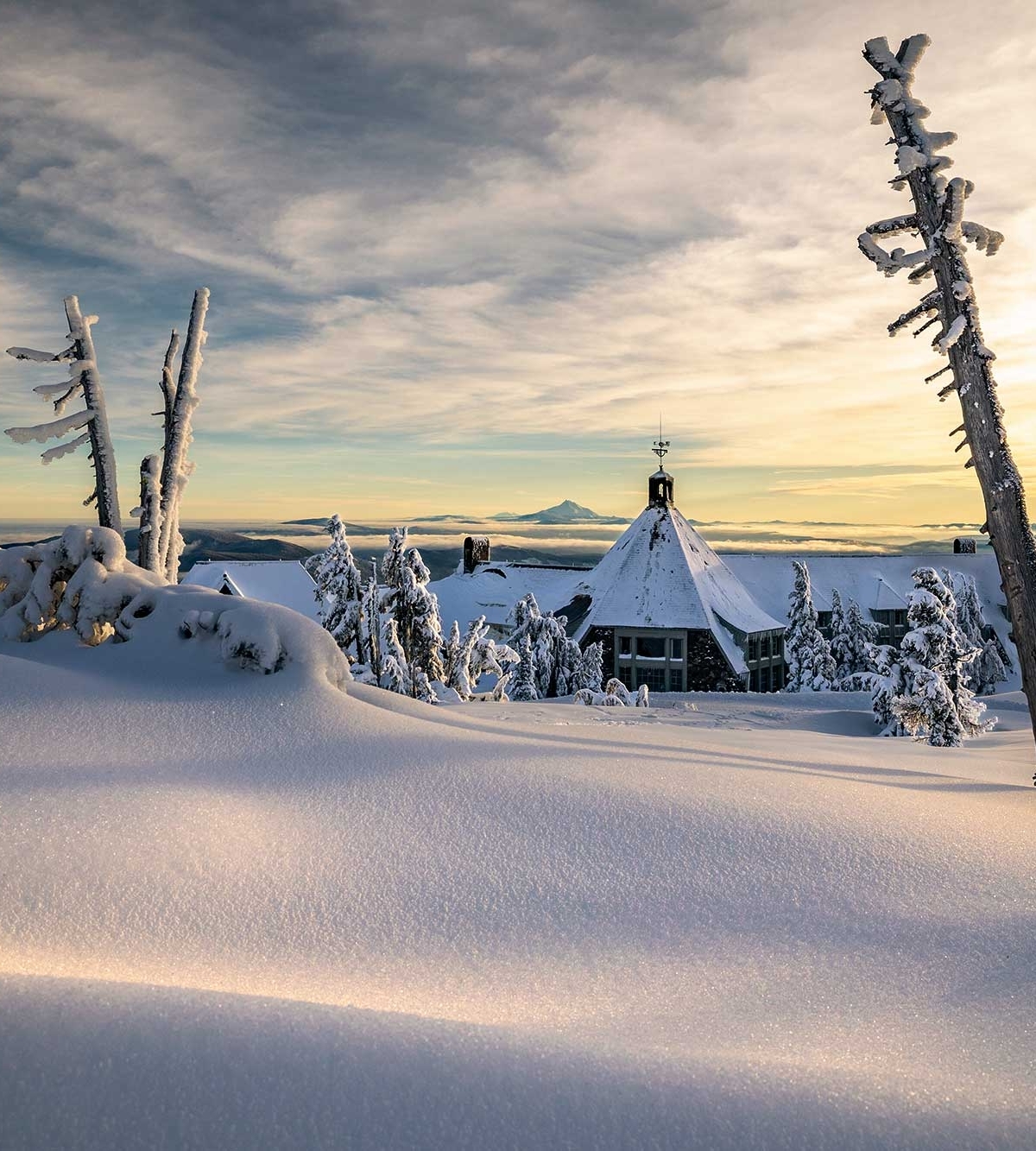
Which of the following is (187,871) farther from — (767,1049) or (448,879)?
(767,1049)

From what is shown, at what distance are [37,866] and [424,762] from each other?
8.99ft

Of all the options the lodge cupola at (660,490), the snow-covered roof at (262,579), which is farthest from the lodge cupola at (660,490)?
the snow-covered roof at (262,579)

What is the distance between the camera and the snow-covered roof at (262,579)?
38000 millimetres

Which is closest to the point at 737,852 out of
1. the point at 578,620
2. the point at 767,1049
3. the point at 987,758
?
the point at 767,1049

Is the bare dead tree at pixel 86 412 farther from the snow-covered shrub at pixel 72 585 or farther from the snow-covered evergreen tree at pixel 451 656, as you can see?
the snow-covered evergreen tree at pixel 451 656

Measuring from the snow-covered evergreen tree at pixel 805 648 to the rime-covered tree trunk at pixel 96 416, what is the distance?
1180 inches

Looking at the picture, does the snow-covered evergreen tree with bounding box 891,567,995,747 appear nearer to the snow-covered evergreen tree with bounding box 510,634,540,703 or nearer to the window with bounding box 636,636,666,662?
the window with bounding box 636,636,666,662

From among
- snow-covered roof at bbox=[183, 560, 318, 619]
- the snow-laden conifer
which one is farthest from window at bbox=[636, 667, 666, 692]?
snow-covered roof at bbox=[183, 560, 318, 619]

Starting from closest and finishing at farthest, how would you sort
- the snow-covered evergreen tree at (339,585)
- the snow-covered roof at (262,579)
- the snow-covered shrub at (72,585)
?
the snow-covered shrub at (72,585) < the snow-covered evergreen tree at (339,585) < the snow-covered roof at (262,579)

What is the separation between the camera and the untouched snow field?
2.34m

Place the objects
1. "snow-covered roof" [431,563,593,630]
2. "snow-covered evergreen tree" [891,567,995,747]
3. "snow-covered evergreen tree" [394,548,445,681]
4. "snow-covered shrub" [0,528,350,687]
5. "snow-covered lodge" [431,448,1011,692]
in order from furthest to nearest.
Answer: "snow-covered roof" [431,563,593,630] < "snow-covered lodge" [431,448,1011,692] < "snow-covered evergreen tree" [394,548,445,681] < "snow-covered evergreen tree" [891,567,995,747] < "snow-covered shrub" [0,528,350,687]

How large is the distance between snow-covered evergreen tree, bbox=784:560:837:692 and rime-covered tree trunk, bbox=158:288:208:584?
2906 centimetres

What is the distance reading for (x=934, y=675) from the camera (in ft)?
62.1

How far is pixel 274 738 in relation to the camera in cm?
649
